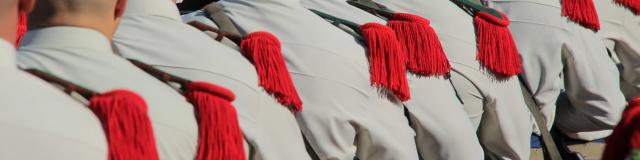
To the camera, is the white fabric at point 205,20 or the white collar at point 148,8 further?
the white fabric at point 205,20

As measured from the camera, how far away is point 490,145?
3.76 meters

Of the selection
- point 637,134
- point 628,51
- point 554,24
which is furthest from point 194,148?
point 628,51

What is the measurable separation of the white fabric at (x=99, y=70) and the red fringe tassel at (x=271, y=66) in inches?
12.7

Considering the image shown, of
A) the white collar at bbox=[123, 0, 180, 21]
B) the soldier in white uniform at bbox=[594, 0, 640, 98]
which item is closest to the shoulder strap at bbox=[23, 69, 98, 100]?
the white collar at bbox=[123, 0, 180, 21]

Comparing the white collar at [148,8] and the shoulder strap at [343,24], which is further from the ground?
the white collar at [148,8]

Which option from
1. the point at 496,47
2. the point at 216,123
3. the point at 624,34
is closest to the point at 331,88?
the point at 216,123

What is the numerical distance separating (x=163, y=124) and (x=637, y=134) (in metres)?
0.97

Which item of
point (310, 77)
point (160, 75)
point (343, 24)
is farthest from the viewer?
point (343, 24)

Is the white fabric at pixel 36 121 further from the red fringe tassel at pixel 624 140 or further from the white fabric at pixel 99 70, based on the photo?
the red fringe tassel at pixel 624 140

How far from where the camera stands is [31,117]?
217 cm

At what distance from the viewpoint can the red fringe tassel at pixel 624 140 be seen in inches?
72.9

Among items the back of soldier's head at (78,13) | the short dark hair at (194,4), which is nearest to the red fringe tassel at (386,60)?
the short dark hair at (194,4)

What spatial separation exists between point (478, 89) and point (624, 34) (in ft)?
2.32

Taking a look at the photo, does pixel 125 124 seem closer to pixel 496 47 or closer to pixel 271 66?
pixel 271 66
